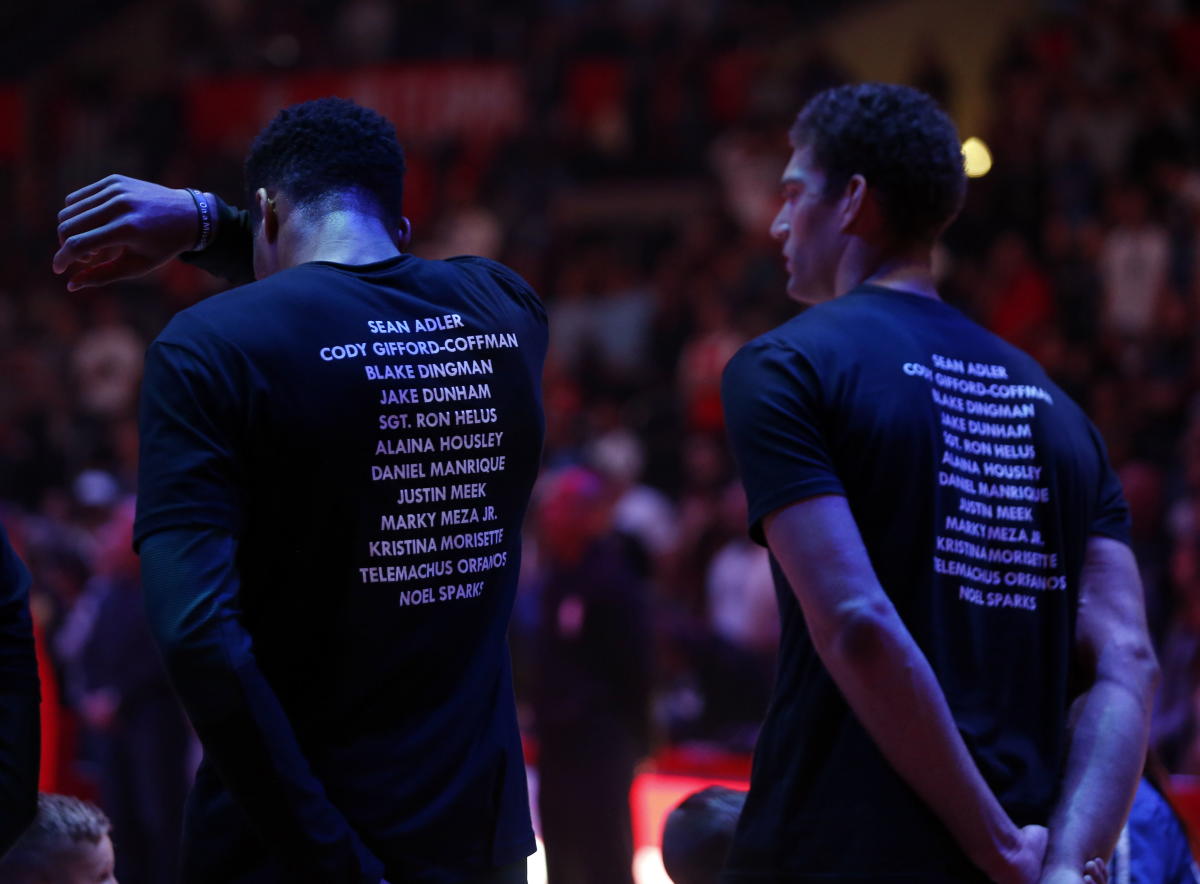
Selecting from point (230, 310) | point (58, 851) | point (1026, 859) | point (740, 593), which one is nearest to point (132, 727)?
point (740, 593)

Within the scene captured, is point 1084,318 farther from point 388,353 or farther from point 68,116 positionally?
point 68,116

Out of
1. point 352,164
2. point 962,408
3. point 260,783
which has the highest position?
point 352,164

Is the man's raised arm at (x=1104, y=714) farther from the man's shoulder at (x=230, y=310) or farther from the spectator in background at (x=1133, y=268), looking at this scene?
the spectator in background at (x=1133, y=268)

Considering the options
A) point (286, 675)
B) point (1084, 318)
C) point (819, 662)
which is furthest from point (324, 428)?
point (1084, 318)

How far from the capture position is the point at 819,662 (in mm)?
2111

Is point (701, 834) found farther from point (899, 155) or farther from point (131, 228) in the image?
point (131, 228)

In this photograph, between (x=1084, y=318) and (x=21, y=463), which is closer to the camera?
(x=1084, y=318)

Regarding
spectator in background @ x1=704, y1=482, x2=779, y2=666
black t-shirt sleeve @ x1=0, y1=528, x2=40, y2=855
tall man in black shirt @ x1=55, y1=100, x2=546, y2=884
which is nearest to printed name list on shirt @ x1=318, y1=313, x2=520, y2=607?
tall man in black shirt @ x1=55, y1=100, x2=546, y2=884

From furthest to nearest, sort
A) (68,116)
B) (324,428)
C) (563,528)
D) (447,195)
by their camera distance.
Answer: (68,116), (447,195), (563,528), (324,428)

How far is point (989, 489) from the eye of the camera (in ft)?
7.18

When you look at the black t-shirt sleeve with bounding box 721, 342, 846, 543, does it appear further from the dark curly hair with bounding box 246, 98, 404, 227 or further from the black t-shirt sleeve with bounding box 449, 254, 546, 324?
the dark curly hair with bounding box 246, 98, 404, 227

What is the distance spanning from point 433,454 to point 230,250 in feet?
1.78

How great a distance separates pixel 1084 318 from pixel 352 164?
827 centimetres

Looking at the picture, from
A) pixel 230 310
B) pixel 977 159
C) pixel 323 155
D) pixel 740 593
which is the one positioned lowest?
pixel 740 593
